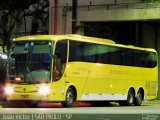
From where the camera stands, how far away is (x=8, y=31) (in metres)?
43.0

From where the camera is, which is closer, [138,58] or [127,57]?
[127,57]

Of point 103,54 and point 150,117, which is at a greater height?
point 103,54

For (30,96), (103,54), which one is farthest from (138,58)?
(30,96)

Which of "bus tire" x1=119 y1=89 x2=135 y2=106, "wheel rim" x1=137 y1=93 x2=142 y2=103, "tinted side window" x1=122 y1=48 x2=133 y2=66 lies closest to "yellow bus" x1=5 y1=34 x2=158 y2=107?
"tinted side window" x1=122 y1=48 x2=133 y2=66

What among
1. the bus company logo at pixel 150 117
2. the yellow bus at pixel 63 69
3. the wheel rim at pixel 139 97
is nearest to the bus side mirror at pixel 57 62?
the yellow bus at pixel 63 69

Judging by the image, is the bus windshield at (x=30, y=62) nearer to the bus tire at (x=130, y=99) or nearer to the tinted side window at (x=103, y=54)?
the tinted side window at (x=103, y=54)

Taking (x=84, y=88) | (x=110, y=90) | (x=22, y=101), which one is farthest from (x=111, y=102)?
(x=22, y=101)

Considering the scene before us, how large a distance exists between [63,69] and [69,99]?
4.59 feet

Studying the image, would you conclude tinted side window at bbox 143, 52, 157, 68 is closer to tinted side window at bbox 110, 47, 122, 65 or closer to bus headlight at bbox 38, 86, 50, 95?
tinted side window at bbox 110, 47, 122, 65

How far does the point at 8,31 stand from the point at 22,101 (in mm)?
21643

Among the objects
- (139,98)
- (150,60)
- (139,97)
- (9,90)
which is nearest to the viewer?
(9,90)

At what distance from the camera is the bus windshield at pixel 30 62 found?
21234mm

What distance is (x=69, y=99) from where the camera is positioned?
22.0 metres

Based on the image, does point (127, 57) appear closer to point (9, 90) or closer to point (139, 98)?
point (139, 98)
